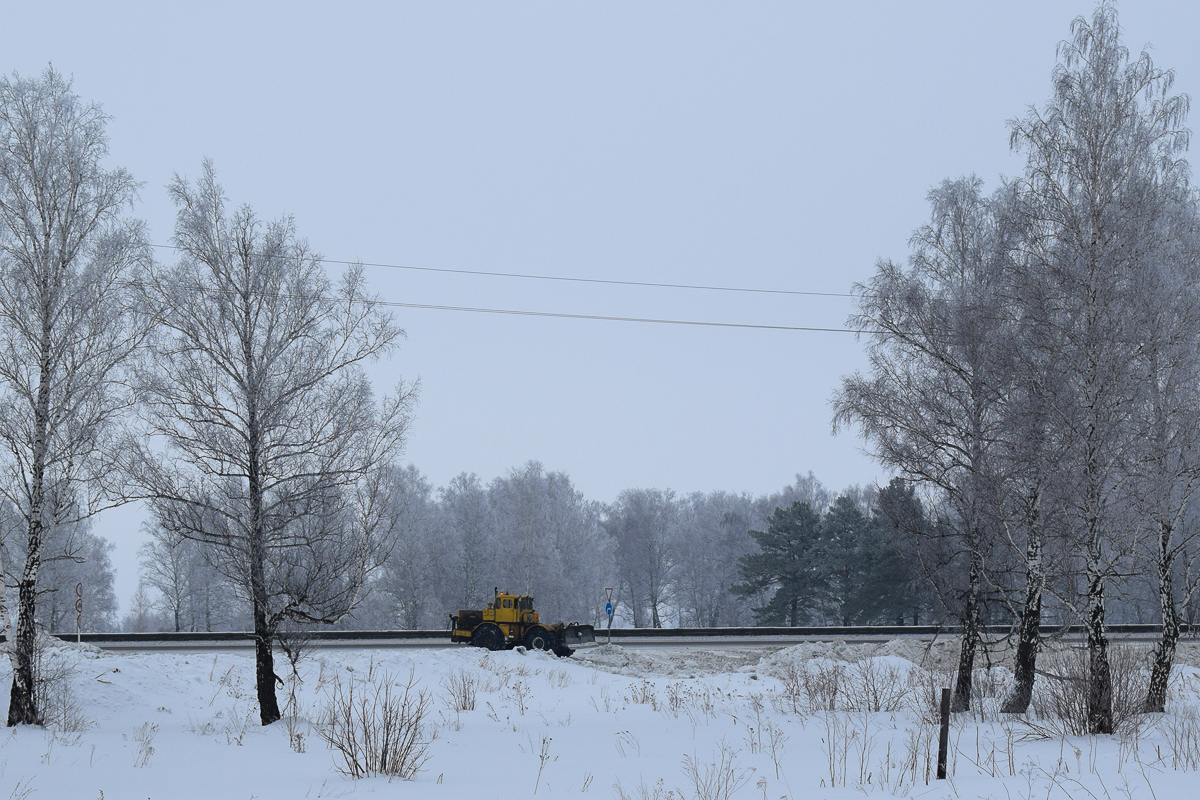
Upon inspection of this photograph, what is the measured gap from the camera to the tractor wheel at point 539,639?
27172 mm

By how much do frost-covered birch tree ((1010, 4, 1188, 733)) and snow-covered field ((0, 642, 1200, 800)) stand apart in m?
2.68

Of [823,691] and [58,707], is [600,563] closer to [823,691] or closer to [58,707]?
[823,691]

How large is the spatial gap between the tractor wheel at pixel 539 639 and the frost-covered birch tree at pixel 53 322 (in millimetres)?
16329

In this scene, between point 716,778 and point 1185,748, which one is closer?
point 716,778

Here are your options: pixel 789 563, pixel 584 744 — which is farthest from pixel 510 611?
pixel 789 563

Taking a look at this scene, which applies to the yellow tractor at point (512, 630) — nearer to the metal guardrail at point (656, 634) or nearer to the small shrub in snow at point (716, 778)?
the metal guardrail at point (656, 634)

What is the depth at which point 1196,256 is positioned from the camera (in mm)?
13375

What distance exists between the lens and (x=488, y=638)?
27125 millimetres

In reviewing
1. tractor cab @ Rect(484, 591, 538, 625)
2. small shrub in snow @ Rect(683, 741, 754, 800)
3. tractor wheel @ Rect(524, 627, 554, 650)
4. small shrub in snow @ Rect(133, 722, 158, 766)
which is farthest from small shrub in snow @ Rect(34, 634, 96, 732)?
tractor wheel @ Rect(524, 627, 554, 650)

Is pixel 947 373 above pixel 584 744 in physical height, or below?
above

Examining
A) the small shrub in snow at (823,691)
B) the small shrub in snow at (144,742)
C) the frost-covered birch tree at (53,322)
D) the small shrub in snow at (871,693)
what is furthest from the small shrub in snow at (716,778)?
the frost-covered birch tree at (53,322)

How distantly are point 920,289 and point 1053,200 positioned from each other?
3273mm

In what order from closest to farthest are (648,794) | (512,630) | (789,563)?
(648,794), (512,630), (789,563)

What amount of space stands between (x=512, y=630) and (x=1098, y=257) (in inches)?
835
